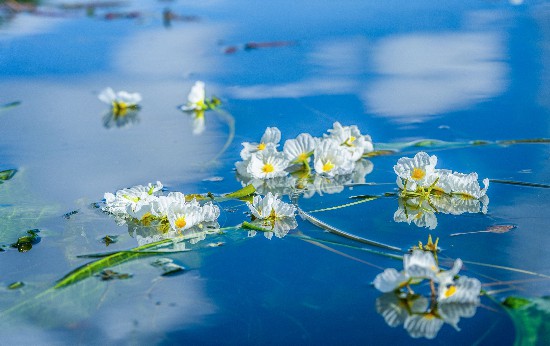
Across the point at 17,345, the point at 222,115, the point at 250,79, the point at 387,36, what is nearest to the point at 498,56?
the point at 387,36

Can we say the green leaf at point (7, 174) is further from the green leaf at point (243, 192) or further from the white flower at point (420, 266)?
the white flower at point (420, 266)

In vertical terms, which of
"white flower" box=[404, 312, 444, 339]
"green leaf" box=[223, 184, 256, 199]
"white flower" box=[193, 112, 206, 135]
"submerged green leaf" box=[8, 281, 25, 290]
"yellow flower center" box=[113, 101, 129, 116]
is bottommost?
"white flower" box=[404, 312, 444, 339]

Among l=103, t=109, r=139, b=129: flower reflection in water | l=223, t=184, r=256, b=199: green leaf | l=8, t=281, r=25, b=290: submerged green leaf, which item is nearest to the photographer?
l=8, t=281, r=25, b=290: submerged green leaf

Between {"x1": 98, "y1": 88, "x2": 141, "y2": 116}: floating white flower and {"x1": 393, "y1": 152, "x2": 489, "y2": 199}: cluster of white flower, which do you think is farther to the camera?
{"x1": 98, "y1": 88, "x2": 141, "y2": 116}: floating white flower

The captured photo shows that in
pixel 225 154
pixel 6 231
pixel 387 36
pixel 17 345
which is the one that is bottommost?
pixel 17 345

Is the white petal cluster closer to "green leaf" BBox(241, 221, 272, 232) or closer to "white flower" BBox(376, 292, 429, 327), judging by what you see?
"green leaf" BBox(241, 221, 272, 232)

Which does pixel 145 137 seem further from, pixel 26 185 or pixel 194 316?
pixel 194 316

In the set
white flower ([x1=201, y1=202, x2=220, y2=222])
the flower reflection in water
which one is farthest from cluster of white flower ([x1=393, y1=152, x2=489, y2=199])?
the flower reflection in water
